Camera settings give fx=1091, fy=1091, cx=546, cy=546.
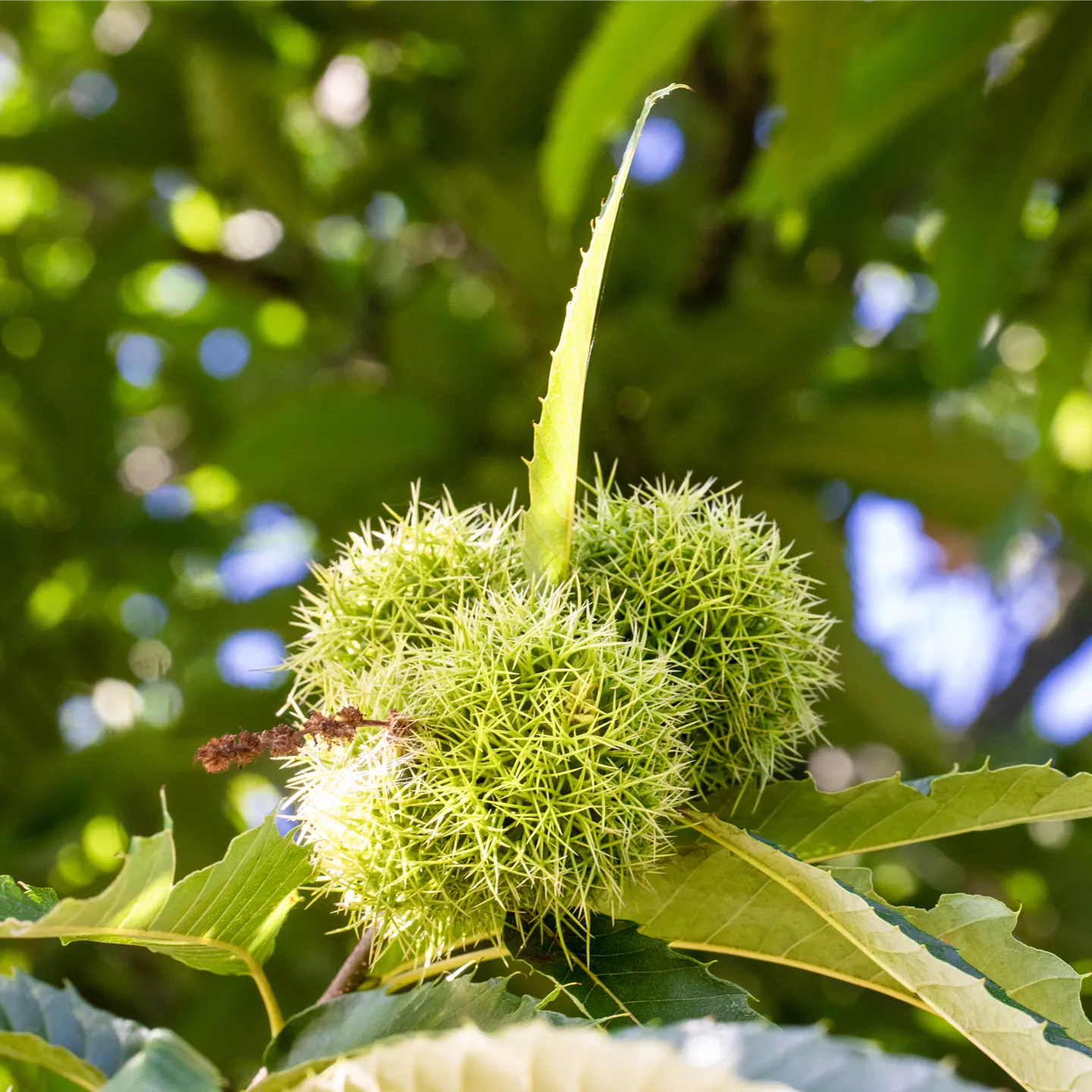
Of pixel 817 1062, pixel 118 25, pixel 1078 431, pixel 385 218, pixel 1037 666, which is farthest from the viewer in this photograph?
pixel 1078 431

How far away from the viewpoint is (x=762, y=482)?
2.47 meters

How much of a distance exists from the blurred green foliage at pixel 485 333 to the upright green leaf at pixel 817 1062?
1.46m

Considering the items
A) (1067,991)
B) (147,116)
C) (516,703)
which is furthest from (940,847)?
(147,116)

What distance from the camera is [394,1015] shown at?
2.33ft

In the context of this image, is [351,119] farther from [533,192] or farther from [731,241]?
[731,241]

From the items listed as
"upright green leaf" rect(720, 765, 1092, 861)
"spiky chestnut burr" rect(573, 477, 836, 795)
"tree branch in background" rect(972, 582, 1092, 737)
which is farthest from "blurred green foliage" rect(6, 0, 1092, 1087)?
"upright green leaf" rect(720, 765, 1092, 861)

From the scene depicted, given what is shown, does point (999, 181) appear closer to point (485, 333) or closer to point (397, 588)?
point (485, 333)

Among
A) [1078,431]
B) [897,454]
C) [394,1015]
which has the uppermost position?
[1078,431]

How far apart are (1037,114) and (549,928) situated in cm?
183

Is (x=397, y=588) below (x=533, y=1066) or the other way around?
the other way around

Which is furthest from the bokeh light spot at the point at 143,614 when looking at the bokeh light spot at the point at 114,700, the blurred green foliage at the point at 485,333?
the bokeh light spot at the point at 114,700

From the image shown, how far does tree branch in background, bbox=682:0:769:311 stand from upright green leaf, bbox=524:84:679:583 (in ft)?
5.88

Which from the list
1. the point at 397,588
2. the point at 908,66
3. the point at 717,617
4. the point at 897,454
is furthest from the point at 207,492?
the point at 717,617

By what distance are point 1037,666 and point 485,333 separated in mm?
2356
